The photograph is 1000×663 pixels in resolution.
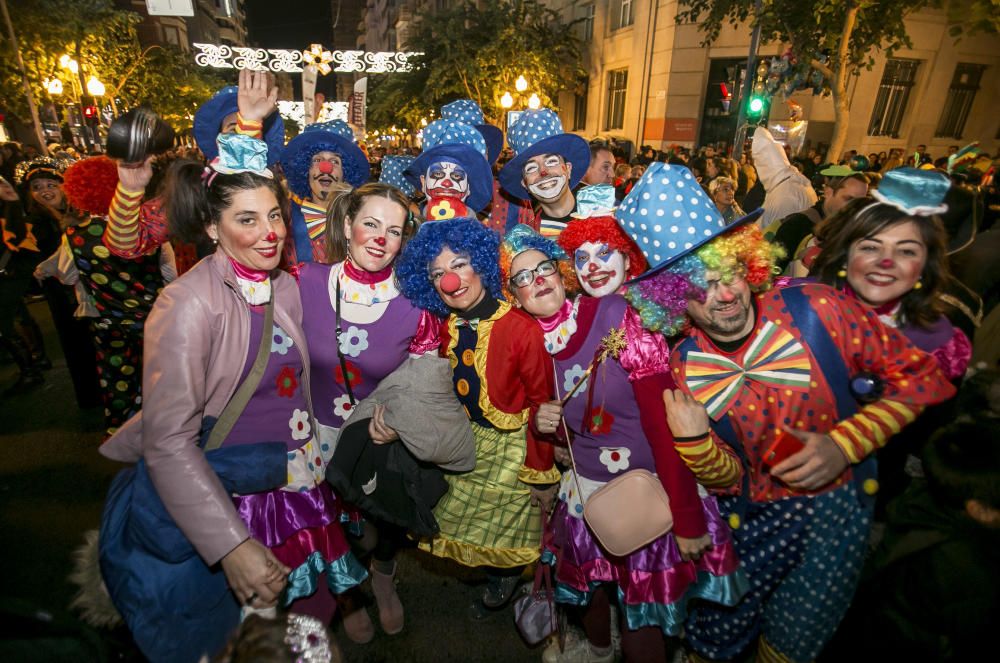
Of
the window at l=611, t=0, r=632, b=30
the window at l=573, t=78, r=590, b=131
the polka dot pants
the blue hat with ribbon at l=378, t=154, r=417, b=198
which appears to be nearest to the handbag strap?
the polka dot pants

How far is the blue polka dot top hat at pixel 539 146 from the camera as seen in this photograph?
413cm

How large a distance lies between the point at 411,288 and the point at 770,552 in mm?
2070

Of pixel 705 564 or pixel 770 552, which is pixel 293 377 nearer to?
pixel 705 564

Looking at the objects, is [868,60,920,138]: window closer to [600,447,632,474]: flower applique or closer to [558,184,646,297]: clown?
[558,184,646,297]: clown

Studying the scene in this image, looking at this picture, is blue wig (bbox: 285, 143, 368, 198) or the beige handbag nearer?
the beige handbag

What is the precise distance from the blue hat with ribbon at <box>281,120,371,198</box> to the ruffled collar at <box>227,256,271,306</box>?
8.07ft

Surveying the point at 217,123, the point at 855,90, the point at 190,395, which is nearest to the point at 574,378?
the point at 190,395

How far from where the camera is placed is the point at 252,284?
2021mm

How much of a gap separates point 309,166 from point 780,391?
3.92 m

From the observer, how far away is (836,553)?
206cm

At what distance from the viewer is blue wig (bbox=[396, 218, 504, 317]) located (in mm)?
2492

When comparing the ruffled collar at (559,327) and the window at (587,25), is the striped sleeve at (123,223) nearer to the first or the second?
the ruffled collar at (559,327)

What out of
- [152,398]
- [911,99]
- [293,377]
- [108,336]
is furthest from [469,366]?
[911,99]

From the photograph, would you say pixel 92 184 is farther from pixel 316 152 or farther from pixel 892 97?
pixel 892 97
